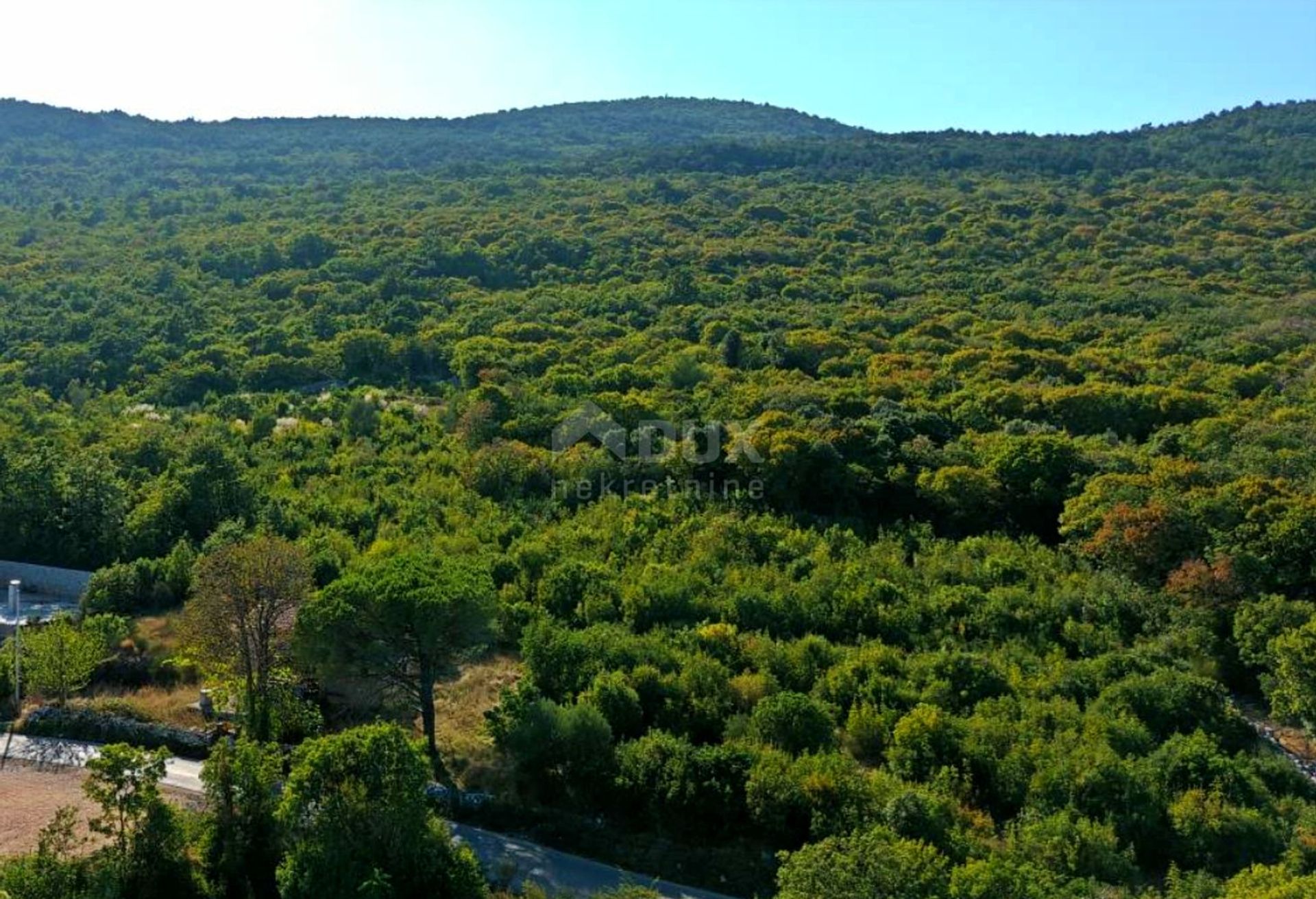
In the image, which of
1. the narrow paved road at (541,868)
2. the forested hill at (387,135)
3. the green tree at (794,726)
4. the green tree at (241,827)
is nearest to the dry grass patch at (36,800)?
the narrow paved road at (541,868)

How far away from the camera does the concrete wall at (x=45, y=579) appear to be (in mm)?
23172

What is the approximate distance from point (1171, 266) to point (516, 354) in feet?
141

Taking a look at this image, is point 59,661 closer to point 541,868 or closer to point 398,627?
point 398,627

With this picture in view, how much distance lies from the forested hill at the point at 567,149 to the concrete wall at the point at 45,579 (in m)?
75.3

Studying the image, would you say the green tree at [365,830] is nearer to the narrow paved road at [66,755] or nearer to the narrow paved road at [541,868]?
the narrow paved road at [541,868]

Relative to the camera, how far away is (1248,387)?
33625 millimetres

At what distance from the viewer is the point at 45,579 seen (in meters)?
23.4

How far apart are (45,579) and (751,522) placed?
18598 millimetres

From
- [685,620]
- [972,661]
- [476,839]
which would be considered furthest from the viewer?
[685,620]

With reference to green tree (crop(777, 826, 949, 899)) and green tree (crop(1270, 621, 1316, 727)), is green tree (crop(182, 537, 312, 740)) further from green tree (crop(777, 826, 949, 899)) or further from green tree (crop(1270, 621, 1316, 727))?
green tree (crop(1270, 621, 1316, 727))

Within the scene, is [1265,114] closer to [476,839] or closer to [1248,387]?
[1248,387]

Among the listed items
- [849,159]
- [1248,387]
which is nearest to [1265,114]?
[849,159]

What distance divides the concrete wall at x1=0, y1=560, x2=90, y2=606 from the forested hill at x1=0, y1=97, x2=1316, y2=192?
75.3 m

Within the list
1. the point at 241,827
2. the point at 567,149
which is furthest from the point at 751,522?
the point at 567,149
